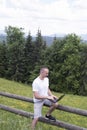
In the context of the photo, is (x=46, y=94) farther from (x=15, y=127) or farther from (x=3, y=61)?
(x=3, y=61)

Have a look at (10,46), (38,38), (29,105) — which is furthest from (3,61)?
(29,105)

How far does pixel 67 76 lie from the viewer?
67312 millimetres

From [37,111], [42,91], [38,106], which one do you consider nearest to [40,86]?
[42,91]

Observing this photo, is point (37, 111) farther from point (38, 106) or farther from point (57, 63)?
point (57, 63)

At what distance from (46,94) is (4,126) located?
1989mm

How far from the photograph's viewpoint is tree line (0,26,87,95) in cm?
6512

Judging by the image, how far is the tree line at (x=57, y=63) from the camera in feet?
214

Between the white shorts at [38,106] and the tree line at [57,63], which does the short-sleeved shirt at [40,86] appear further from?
the tree line at [57,63]

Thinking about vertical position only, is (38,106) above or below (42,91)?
below

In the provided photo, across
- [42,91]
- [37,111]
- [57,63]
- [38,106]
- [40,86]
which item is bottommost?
[57,63]

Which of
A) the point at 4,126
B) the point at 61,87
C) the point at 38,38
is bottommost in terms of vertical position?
the point at 61,87

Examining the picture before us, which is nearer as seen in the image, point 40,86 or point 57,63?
point 40,86

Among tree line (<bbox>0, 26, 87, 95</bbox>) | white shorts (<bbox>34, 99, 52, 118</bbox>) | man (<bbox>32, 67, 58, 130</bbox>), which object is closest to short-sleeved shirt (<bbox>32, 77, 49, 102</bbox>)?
man (<bbox>32, 67, 58, 130</bbox>)

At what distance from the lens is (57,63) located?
2672 inches
